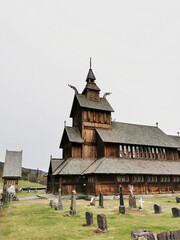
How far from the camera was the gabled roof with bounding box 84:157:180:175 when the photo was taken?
25.9 m

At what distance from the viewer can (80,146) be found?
3106 centimetres

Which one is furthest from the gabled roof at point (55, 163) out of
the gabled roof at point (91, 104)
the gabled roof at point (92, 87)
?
the gabled roof at point (92, 87)

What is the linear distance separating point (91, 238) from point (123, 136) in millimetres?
25502

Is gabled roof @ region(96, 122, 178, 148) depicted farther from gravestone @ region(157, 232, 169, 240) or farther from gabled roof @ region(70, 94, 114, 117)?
gravestone @ region(157, 232, 169, 240)

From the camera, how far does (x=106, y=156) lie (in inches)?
1157

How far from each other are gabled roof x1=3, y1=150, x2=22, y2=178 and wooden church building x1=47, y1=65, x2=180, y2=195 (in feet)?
27.0

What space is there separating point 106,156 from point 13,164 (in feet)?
69.7

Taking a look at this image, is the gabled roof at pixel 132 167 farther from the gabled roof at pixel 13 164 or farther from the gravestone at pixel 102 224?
the gabled roof at pixel 13 164

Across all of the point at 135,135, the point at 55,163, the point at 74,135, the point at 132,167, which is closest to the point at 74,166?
the point at 55,163

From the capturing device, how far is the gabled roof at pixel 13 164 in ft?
120

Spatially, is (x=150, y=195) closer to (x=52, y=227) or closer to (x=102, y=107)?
(x=102, y=107)

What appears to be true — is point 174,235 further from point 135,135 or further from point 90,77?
point 90,77

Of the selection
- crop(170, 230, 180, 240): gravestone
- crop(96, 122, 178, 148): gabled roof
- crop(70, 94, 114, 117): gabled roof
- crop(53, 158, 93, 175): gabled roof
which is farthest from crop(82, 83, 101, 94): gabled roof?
crop(170, 230, 180, 240): gravestone

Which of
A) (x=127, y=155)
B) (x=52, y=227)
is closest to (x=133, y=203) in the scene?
(x=52, y=227)
